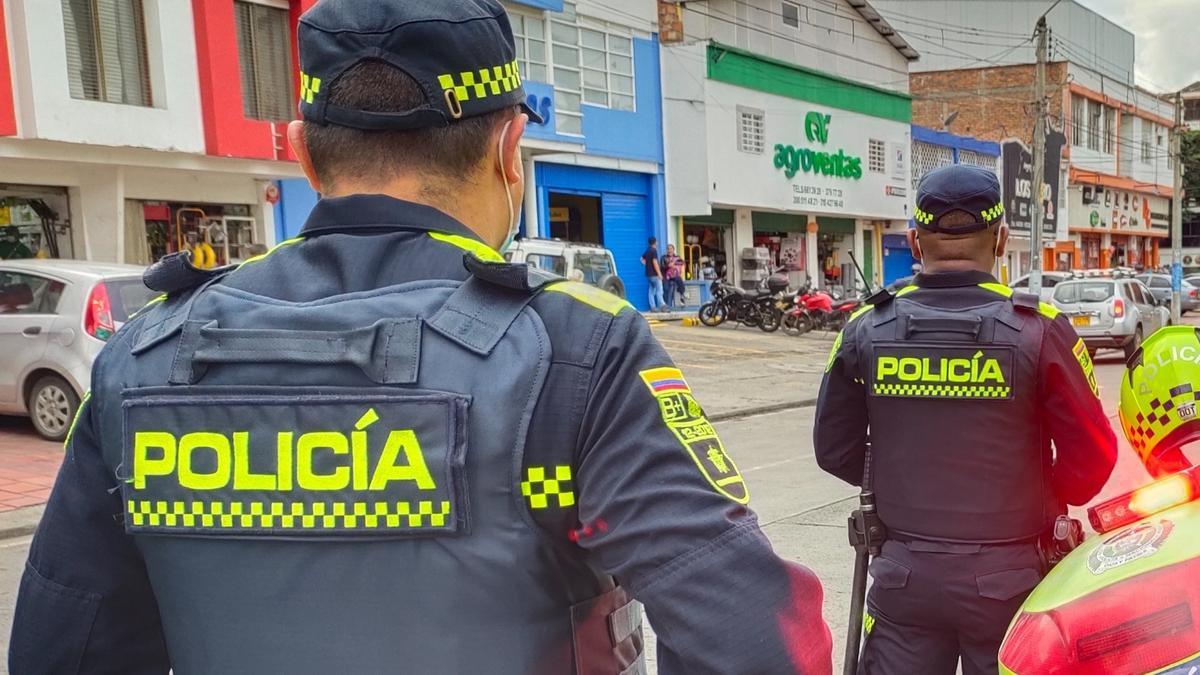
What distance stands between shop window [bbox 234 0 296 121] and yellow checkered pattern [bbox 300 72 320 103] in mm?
14439

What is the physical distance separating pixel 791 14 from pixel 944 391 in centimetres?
2852

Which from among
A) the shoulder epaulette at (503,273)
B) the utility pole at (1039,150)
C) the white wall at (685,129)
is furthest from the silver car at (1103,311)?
the shoulder epaulette at (503,273)

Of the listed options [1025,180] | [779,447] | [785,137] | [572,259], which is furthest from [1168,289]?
[779,447]

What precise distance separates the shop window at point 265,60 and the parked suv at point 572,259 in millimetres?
4189

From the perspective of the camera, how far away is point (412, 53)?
123 centimetres

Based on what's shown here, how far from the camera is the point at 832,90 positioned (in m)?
29.8

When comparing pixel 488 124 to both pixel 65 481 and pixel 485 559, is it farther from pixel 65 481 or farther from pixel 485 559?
pixel 65 481

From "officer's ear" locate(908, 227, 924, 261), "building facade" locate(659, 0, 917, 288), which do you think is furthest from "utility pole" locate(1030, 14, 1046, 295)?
"officer's ear" locate(908, 227, 924, 261)

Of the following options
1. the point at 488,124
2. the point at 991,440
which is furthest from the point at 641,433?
the point at 991,440

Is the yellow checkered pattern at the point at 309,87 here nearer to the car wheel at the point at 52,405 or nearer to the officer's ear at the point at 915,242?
the officer's ear at the point at 915,242

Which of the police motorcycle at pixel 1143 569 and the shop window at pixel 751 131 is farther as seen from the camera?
the shop window at pixel 751 131

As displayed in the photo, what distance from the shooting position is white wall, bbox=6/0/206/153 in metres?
12.0

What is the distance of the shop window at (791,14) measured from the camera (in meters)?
28.9

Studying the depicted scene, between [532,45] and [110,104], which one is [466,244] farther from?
[532,45]
